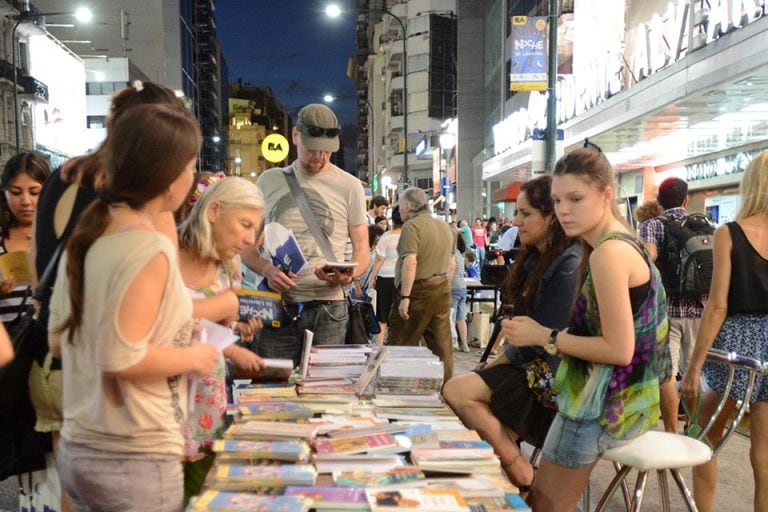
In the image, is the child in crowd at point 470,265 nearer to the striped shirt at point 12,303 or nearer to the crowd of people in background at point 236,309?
the crowd of people in background at point 236,309

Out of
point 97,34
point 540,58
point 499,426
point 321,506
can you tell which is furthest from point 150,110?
point 97,34

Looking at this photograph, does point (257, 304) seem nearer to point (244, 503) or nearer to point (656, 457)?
point (244, 503)

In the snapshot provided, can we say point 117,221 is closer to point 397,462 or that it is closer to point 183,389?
point 183,389

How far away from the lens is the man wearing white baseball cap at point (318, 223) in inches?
161

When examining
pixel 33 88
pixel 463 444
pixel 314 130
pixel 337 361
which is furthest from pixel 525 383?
pixel 33 88

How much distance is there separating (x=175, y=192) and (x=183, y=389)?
1.94 feet

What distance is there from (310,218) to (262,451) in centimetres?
214

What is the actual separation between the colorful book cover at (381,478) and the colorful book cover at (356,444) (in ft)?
0.42

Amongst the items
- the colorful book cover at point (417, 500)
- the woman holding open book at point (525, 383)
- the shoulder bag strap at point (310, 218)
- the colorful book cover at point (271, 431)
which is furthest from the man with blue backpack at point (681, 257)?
the colorful book cover at point (417, 500)

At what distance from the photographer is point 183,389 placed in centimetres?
205

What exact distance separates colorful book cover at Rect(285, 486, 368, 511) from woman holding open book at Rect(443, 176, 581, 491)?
1630mm

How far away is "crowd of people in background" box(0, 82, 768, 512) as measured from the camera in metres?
1.86

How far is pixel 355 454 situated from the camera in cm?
232

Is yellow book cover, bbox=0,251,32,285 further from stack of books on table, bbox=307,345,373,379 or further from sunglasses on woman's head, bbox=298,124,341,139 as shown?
sunglasses on woman's head, bbox=298,124,341,139
